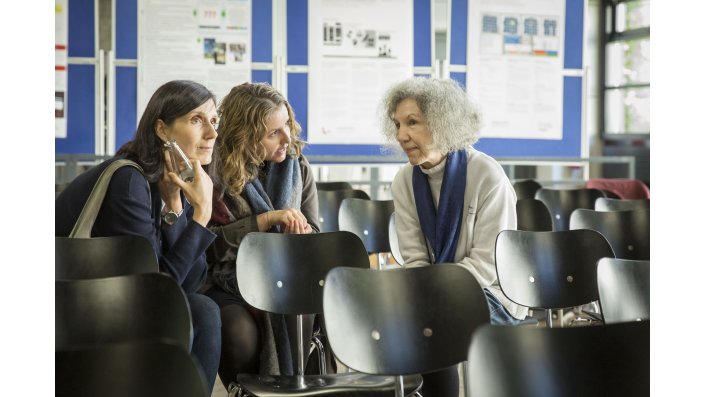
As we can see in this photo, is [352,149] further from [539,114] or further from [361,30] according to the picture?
[539,114]

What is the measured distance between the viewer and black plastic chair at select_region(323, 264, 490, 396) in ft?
7.11

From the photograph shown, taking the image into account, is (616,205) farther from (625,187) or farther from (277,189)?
(277,189)

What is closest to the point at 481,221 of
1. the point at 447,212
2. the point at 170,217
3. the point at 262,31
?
the point at 447,212

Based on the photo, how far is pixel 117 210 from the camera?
2.62m

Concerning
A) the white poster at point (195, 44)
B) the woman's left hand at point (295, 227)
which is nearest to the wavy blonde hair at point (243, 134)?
the woman's left hand at point (295, 227)

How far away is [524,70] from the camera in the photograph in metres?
7.41

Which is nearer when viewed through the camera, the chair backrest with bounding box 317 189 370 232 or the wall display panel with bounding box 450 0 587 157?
the chair backrest with bounding box 317 189 370 232

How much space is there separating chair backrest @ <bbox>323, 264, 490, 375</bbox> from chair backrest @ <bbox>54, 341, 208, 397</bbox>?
2.80 feet

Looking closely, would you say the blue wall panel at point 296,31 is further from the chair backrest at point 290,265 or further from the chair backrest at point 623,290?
the chair backrest at point 623,290

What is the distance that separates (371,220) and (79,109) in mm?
3432

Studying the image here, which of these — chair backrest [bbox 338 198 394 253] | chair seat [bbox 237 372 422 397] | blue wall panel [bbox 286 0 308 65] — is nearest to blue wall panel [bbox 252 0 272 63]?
blue wall panel [bbox 286 0 308 65]

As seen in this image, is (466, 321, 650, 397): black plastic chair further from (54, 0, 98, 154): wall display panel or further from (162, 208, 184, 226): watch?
(54, 0, 98, 154): wall display panel

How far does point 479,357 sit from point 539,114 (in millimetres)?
6223
